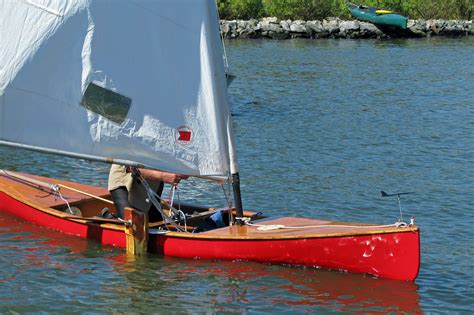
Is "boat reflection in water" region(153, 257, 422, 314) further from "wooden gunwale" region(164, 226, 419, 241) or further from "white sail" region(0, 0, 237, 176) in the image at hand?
"white sail" region(0, 0, 237, 176)

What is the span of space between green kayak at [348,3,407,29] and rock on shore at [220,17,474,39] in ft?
2.15

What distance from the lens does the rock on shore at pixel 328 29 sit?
64.4m

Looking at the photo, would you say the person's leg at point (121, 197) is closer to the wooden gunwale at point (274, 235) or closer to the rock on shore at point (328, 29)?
the wooden gunwale at point (274, 235)

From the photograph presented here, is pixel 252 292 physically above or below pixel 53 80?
below

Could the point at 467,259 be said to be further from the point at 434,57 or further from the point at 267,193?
the point at 434,57

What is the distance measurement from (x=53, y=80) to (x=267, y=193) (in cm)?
708

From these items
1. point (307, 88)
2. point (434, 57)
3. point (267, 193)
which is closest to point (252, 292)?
point (267, 193)

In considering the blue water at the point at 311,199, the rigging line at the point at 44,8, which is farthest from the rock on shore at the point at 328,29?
the rigging line at the point at 44,8

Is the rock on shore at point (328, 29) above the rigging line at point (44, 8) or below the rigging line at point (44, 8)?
below

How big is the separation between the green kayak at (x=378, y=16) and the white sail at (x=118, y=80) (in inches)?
2059

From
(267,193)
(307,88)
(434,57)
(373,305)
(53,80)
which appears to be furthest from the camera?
(434,57)

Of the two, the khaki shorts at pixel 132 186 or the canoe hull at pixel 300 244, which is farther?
the khaki shorts at pixel 132 186

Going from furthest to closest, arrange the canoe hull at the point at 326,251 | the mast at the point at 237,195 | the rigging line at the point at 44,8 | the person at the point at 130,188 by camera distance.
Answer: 1. the person at the point at 130,188
2. the mast at the point at 237,195
3. the rigging line at the point at 44,8
4. the canoe hull at the point at 326,251

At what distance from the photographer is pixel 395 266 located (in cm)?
1303
